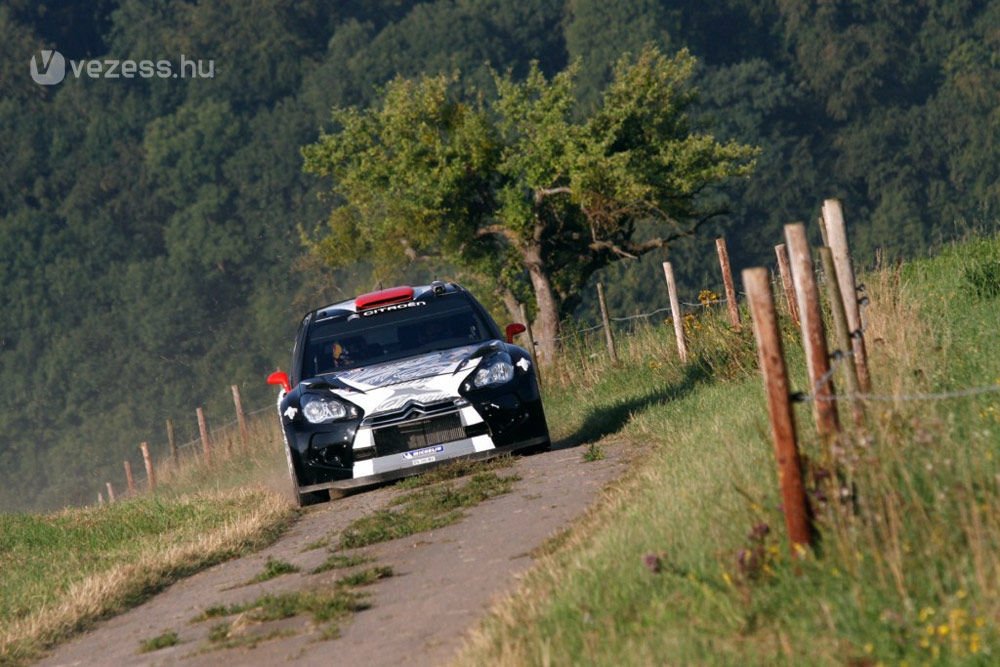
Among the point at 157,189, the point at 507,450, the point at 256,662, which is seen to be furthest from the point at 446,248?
the point at 157,189

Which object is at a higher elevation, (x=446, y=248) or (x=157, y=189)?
(x=157, y=189)

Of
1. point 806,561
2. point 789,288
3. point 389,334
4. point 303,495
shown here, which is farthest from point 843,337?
point 789,288

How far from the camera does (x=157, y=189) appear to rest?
8094 centimetres

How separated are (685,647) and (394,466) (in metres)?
8.66

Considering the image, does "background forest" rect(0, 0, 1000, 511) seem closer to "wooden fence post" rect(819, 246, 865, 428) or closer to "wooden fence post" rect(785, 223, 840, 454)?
"wooden fence post" rect(819, 246, 865, 428)

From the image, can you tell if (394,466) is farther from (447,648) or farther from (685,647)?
(685,647)

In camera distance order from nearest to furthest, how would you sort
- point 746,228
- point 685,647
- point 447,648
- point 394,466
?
point 685,647 → point 447,648 → point 394,466 → point 746,228

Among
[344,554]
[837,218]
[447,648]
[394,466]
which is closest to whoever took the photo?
[447,648]

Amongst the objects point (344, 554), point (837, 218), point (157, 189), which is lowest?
point (344, 554)

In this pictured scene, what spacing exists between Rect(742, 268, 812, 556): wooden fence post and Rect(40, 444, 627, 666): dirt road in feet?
5.60

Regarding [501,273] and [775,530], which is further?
[501,273]

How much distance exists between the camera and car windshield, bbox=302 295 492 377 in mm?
15898

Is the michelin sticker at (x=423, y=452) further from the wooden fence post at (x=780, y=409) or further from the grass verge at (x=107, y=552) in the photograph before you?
the wooden fence post at (x=780, y=409)

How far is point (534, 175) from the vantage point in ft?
114
